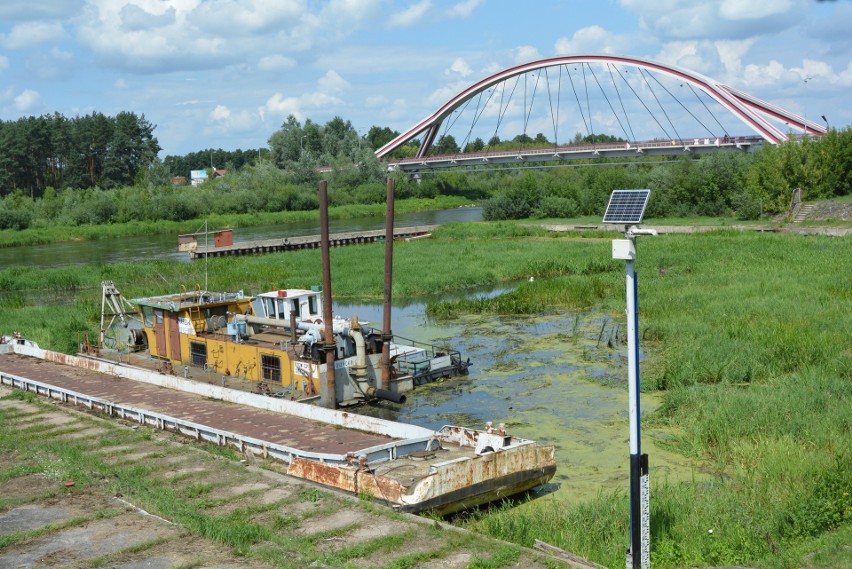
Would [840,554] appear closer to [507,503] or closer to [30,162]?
[507,503]

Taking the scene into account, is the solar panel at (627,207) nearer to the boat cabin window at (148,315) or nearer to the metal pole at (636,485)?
the metal pole at (636,485)

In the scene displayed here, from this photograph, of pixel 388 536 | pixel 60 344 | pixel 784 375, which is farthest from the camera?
pixel 60 344

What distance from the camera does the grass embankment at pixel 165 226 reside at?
249ft

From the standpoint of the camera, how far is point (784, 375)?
18.4 meters

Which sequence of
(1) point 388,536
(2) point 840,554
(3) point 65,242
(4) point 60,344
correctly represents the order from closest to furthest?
(2) point 840,554
(1) point 388,536
(4) point 60,344
(3) point 65,242

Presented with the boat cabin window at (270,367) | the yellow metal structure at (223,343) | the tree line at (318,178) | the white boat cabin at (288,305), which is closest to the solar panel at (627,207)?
the yellow metal structure at (223,343)

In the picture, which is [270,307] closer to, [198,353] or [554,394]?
[198,353]

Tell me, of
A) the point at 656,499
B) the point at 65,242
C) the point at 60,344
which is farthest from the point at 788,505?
the point at 65,242

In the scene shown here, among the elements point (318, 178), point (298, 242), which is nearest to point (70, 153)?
point (318, 178)

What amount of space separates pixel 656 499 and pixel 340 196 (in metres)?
92.0

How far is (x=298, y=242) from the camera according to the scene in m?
59.8

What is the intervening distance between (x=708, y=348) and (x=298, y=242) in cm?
4208

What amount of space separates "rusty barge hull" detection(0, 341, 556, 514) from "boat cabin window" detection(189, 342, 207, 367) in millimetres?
1141

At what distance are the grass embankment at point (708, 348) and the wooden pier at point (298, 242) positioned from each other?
6.13 meters
